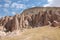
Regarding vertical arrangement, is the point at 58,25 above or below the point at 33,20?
above

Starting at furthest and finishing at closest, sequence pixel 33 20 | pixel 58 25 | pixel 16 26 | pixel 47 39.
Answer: pixel 33 20
pixel 16 26
pixel 58 25
pixel 47 39

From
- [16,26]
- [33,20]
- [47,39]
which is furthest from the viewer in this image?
[33,20]

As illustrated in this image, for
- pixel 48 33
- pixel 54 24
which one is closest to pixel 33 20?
pixel 54 24

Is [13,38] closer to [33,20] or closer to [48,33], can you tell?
[48,33]

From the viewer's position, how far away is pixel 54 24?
2458 cm

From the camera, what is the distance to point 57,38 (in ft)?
60.8

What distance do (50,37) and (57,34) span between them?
4.67 feet

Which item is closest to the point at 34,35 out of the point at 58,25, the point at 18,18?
the point at 58,25

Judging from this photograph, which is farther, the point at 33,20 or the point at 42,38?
the point at 33,20

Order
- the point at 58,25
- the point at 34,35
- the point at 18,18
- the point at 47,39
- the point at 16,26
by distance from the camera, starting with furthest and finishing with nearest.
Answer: the point at 18,18
the point at 16,26
the point at 58,25
the point at 34,35
the point at 47,39

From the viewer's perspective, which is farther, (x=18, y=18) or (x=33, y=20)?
(x=33, y=20)

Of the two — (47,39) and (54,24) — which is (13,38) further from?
(54,24)

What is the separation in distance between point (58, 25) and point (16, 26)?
18608mm

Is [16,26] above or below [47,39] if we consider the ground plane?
below
